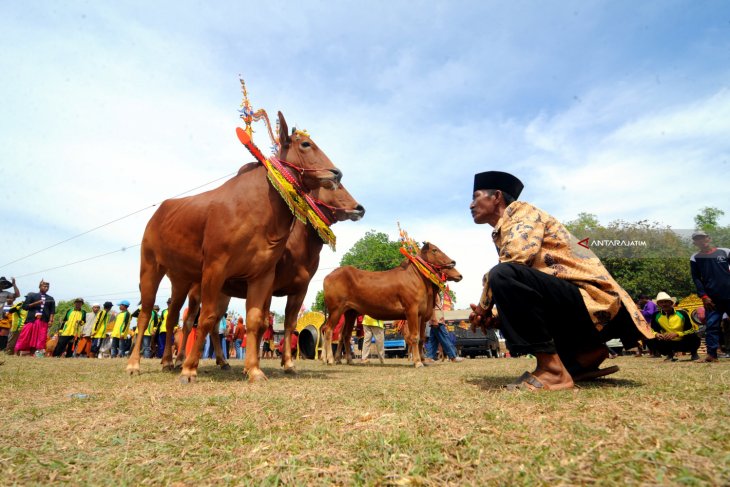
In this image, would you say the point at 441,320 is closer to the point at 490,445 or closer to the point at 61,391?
the point at 61,391

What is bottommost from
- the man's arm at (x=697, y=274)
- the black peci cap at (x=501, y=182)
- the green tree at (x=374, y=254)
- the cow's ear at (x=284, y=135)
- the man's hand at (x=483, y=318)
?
the man's hand at (x=483, y=318)

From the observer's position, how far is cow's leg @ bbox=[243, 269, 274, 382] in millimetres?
4441

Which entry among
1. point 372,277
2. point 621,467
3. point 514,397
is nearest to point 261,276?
point 514,397

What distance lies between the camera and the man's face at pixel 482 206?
12.4 feet

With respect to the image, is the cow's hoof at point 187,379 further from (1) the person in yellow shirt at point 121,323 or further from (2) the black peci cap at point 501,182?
(1) the person in yellow shirt at point 121,323

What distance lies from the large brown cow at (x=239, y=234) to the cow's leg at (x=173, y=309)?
1.77ft

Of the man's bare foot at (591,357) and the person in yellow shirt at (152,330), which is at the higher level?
the person in yellow shirt at (152,330)

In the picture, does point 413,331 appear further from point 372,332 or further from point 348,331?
point 372,332

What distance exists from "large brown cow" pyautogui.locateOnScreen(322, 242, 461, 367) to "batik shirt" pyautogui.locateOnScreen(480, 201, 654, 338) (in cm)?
618

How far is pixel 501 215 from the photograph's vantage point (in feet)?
12.3

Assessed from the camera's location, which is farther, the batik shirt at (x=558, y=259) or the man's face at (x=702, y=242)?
the man's face at (x=702, y=242)

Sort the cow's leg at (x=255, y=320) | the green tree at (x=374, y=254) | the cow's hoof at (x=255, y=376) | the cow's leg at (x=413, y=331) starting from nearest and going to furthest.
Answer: the cow's hoof at (x=255, y=376)
the cow's leg at (x=255, y=320)
the cow's leg at (x=413, y=331)
the green tree at (x=374, y=254)

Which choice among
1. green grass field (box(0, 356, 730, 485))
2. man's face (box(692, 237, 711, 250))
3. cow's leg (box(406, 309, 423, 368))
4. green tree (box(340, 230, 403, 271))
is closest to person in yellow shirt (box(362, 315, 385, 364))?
cow's leg (box(406, 309, 423, 368))

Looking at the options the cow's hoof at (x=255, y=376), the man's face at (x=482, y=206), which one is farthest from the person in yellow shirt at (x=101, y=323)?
the man's face at (x=482, y=206)
